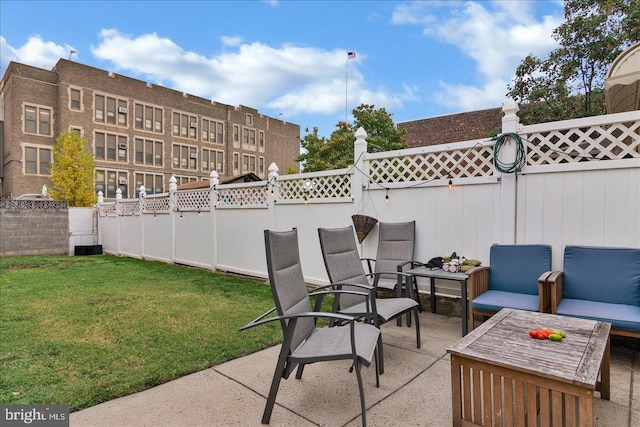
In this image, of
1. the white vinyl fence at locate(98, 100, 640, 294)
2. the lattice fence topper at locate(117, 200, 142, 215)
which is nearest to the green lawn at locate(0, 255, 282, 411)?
the white vinyl fence at locate(98, 100, 640, 294)

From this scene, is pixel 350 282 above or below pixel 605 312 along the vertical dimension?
above

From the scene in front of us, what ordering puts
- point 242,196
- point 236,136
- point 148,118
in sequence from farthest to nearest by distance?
point 236,136 → point 148,118 → point 242,196

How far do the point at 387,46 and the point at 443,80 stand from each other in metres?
2.56

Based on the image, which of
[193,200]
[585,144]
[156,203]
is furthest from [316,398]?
[156,203]

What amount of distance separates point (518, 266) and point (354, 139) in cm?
1179

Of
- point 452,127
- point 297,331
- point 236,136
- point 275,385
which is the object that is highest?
point 236,136

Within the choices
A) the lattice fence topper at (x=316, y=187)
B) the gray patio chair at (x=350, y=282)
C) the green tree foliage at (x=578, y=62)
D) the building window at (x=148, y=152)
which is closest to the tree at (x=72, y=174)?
the building window at (x=148, y=152)

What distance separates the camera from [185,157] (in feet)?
90.1

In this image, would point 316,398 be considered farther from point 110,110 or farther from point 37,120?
point 110,110

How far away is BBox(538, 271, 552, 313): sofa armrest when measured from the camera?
3.00m

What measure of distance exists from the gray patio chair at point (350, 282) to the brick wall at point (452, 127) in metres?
11.1

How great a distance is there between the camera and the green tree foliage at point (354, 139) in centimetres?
1484

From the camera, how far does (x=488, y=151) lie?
4.17 m

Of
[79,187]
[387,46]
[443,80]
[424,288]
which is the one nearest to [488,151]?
[424,288]
